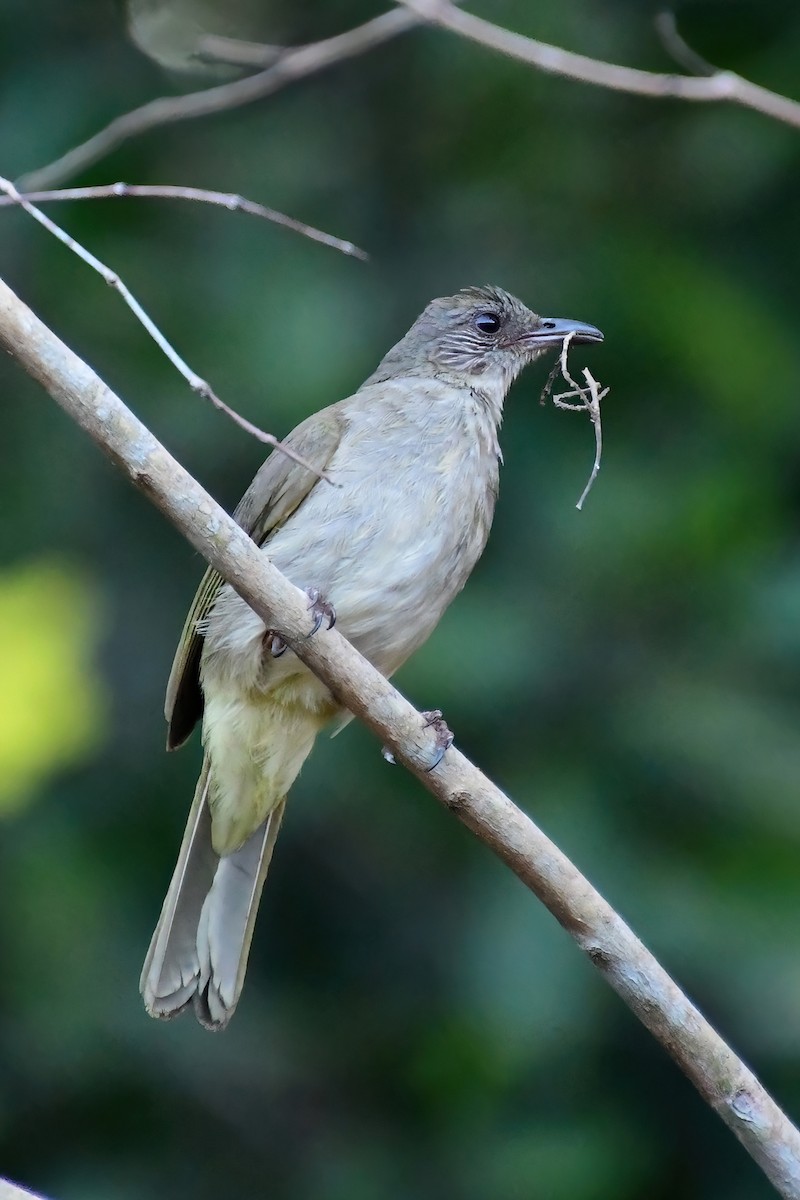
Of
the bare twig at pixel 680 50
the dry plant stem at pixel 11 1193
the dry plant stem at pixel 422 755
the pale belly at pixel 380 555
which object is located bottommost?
the dry plant stem at pixel 11 1193

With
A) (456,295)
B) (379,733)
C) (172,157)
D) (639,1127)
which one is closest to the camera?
(379,733)

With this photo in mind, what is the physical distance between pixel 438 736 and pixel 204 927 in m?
1.11

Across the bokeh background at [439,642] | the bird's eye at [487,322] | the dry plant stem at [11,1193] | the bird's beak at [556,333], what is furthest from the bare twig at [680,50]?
the dry plant stem at [11,1193]

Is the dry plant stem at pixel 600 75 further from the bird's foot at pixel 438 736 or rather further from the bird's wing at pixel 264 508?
the bird's wing at pixel 264 508

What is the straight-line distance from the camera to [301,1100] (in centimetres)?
442

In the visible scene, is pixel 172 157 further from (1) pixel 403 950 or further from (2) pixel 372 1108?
(2) pixel 372 1108

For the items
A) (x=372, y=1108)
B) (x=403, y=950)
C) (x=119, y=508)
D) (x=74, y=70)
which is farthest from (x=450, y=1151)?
(x=74, y=70)

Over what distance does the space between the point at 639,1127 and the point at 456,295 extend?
2.16 meters

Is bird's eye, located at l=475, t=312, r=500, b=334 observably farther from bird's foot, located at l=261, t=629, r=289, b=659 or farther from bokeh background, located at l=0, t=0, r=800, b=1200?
bird's foot, located at l=261, t=629, r=289, b=659

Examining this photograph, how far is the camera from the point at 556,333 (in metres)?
3.94

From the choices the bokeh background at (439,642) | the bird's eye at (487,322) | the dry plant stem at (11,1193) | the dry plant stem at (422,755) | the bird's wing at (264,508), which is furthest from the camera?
the bird's eye at (487,322)

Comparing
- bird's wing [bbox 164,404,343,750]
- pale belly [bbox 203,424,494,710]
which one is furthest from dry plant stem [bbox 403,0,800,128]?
bird's wing [bbox 164,404,343,750]

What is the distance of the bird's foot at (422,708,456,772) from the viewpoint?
267 centimetres

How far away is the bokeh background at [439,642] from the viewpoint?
12.5 feet
